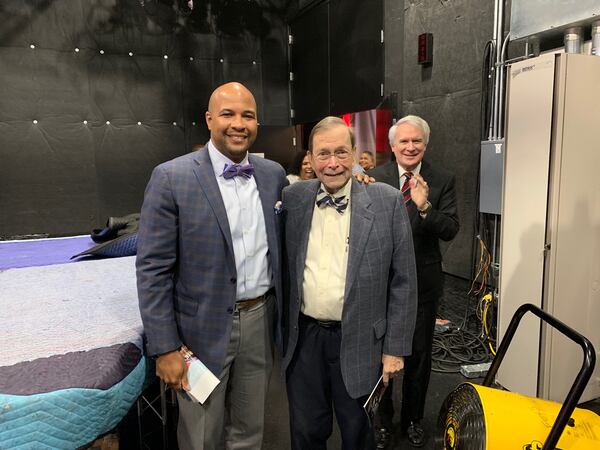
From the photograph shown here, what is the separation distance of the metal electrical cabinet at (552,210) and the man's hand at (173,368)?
2011 mm

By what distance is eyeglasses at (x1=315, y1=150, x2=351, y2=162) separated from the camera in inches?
59.7

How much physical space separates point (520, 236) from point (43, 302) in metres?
2.53

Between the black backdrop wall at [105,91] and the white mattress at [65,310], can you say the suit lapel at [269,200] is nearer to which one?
the white mattress at [65,310]

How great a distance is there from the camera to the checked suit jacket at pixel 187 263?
1.43 m

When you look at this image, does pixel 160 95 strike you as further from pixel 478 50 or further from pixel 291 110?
pixel 478 50

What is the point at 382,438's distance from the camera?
2273 millimetres

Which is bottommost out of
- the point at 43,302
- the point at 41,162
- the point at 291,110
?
the point at 43,302

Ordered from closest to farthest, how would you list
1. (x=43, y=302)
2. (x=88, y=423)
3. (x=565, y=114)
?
(x=88, y=423)
(x=43, y=302)
(x=565, y=114)

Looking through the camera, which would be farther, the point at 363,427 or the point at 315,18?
the point at 315,18

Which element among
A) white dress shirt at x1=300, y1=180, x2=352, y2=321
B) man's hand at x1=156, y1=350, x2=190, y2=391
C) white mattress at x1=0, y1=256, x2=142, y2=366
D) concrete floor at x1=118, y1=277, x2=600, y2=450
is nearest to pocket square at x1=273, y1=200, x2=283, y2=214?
white dress shirt at x1=300, y1=180, x2=352, y2=321

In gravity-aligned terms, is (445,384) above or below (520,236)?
below

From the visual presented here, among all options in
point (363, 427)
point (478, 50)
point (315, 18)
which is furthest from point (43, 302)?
point (315, 18)

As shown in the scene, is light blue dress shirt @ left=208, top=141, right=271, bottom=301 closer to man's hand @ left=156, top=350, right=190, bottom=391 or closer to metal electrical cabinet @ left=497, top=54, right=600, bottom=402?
man's hand @ left=156, top=350, right=190, bottom=391

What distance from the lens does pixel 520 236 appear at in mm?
2598
